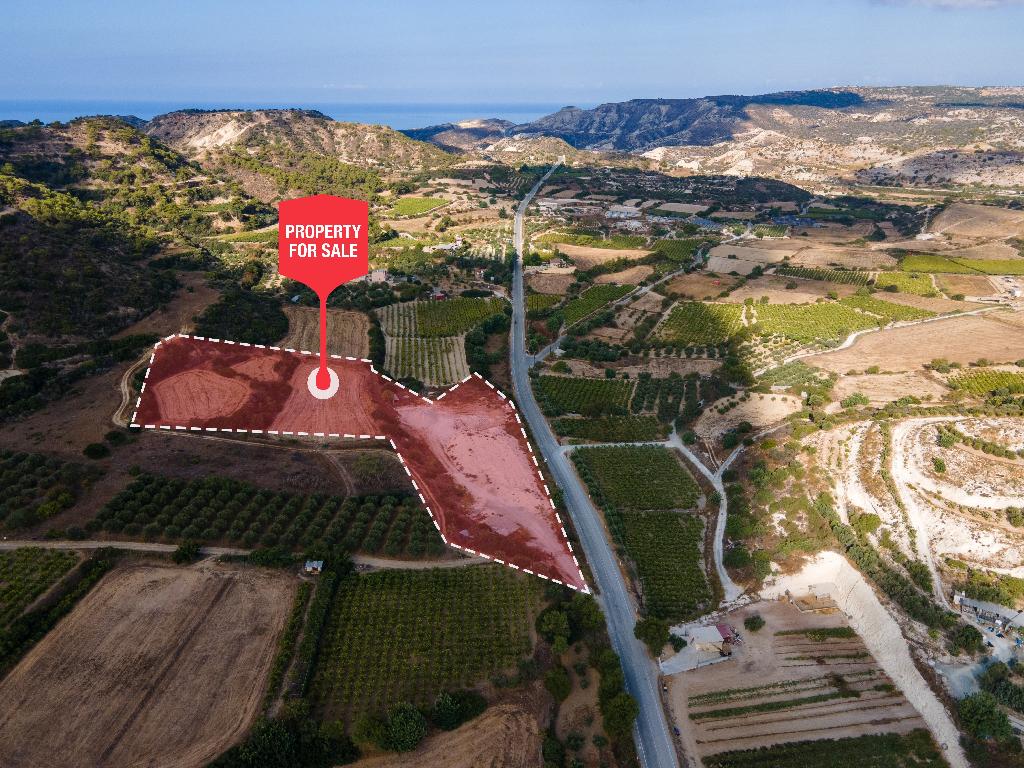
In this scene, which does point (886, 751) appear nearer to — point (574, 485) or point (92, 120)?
point (574, 485)

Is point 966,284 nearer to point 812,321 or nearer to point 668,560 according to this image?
point 812,321

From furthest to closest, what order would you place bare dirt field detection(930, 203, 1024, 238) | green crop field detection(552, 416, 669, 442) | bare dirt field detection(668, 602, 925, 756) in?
1. bare dirt field detection(930, 203, 1024, 238)
2. green crop field detection(552, 416, 669, 442)
3. bare dirt field detection(668, 602, 925, 756)

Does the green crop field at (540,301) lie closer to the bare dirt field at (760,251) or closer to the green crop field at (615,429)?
the green crop field at (615,429)

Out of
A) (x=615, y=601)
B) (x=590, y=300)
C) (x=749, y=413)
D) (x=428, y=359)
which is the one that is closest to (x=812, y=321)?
(x=590, y=300)

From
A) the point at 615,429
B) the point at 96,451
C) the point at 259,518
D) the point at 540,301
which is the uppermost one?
the point at 540,301

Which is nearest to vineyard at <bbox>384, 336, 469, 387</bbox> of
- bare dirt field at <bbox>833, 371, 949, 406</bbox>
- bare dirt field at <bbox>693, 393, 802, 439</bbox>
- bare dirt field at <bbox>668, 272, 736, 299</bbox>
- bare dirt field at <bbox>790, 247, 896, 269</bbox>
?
bare dirt field at <bbox>693, 393, 802, 439</bbox>

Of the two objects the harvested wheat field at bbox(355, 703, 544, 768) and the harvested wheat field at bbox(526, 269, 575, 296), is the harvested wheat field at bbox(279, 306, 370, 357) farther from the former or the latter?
the harvested wheat field at bbox(355, 703, 544, 768)

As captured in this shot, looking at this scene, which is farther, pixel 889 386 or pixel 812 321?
pixel 812 321
